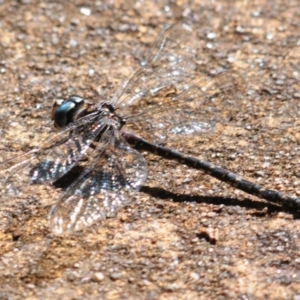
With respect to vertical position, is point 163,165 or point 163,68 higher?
point 163,68

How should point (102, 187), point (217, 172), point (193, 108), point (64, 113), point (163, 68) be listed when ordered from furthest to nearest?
point (163, 68) → point (193, 108) → point (64, 113) → point (217, 172) → point (102, 187)

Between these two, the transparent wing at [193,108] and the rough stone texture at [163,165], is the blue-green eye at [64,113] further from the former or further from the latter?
the transparent wing at [193,108]

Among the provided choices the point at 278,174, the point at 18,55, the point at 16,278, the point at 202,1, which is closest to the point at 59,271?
the point at 16,278

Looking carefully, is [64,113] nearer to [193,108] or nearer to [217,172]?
[193,108]

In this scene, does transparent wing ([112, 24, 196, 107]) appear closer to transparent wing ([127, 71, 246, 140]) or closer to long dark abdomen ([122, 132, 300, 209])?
transparent wing ([127, 71, 246, 140])

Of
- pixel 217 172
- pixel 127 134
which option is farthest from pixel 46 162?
pixel 217 172

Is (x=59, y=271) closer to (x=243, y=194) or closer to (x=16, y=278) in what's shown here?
(x=16, y=278)

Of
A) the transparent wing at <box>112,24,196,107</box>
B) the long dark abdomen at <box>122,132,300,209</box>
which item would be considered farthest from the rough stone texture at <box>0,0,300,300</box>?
the transparent wing at <box>112,24,196,107</box>

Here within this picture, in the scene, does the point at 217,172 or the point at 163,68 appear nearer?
the point at 217,172
